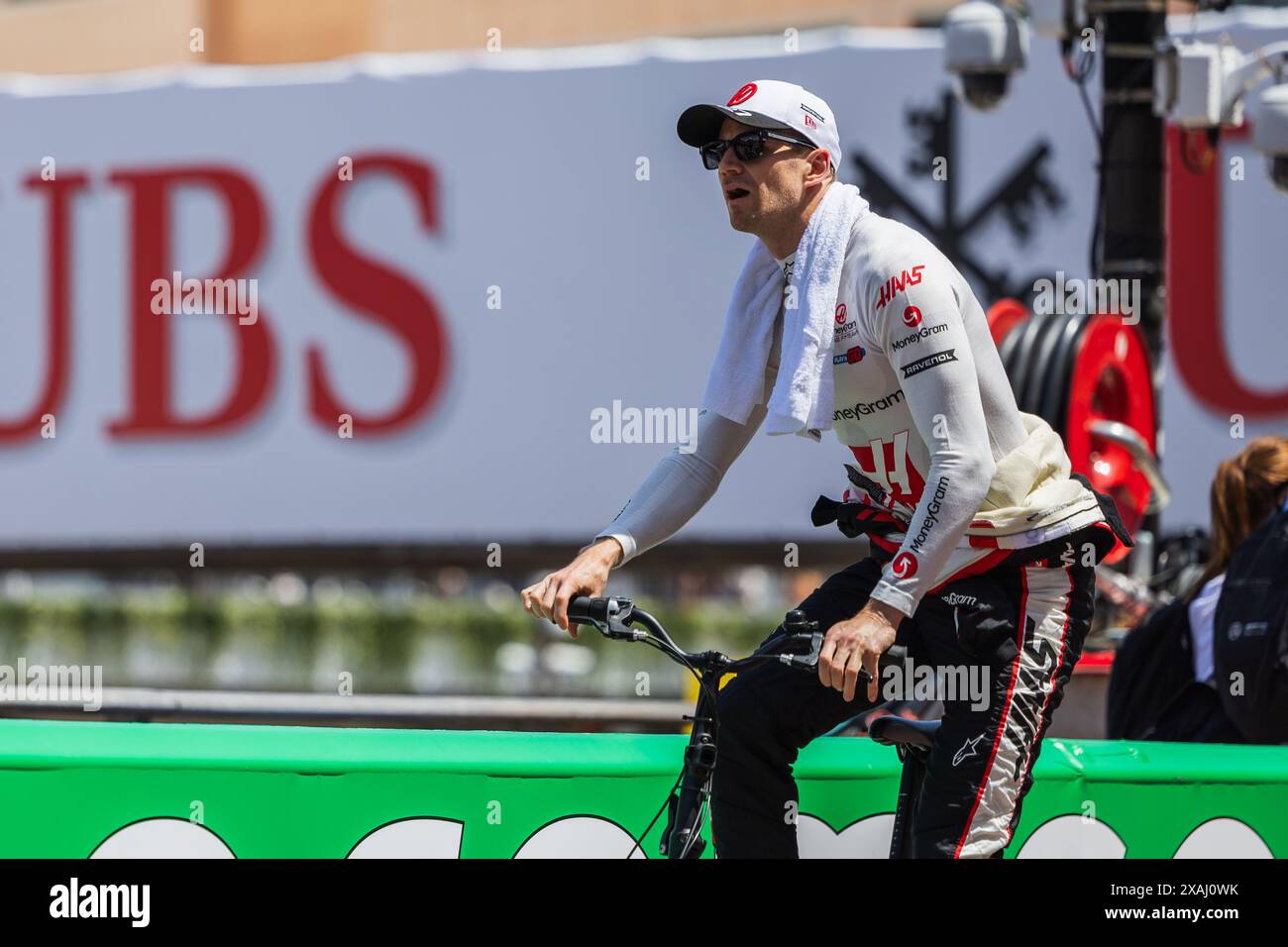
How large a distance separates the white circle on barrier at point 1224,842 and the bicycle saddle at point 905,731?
3.87 ft

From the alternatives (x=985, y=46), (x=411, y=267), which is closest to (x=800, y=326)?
(x=985, y=46)

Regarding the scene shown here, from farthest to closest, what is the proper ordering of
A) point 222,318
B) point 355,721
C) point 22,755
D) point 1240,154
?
point 222,318
point 1240,154
point 355,721
point 22,755

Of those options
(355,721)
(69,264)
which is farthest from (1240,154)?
(69,264)

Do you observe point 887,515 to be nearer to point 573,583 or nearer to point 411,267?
point 573,583

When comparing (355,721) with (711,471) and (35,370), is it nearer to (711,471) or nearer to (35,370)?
(711,471)

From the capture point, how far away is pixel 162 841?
3.62 metres

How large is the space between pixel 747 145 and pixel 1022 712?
1.17 metres

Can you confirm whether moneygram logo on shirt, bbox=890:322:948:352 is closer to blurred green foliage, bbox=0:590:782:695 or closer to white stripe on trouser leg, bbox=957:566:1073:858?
white stripe on trouser leg, bbox=957:566:1073:858

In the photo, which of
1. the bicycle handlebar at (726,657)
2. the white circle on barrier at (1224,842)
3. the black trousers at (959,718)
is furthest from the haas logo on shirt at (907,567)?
the white circle on barrier at (1224,842)

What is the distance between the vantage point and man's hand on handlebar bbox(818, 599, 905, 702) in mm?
3117

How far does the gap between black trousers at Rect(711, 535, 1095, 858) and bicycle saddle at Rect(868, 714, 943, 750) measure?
0.19 feet
